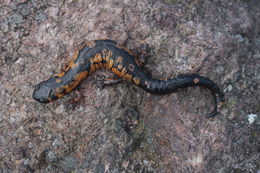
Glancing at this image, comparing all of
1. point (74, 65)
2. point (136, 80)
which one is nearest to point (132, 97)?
point (136, 80)

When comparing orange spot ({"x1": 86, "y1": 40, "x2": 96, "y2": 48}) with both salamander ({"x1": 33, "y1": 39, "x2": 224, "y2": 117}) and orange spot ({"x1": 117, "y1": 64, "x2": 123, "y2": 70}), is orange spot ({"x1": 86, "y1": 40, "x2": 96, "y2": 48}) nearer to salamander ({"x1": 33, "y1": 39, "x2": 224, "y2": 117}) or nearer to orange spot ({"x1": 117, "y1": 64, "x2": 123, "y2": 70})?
salamander ({"x1": 33, "y1": 39, "x2": 224, "y2": 117})

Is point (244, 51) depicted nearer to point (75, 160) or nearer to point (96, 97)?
point (96, 97)

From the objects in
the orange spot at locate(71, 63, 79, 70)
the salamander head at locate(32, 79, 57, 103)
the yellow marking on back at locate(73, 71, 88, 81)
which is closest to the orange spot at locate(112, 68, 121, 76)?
the yellow marking on back at locate(73, 71, 88, 81)

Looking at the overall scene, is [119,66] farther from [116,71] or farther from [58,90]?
[58,90]

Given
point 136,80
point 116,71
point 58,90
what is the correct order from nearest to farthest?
1. point 58,90
2. point 136,80
3. point 116,71

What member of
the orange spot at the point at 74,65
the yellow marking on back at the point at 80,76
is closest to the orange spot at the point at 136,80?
the yellow marking on back at the point at 80,76

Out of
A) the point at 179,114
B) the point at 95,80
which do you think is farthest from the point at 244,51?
the point at 95,80
